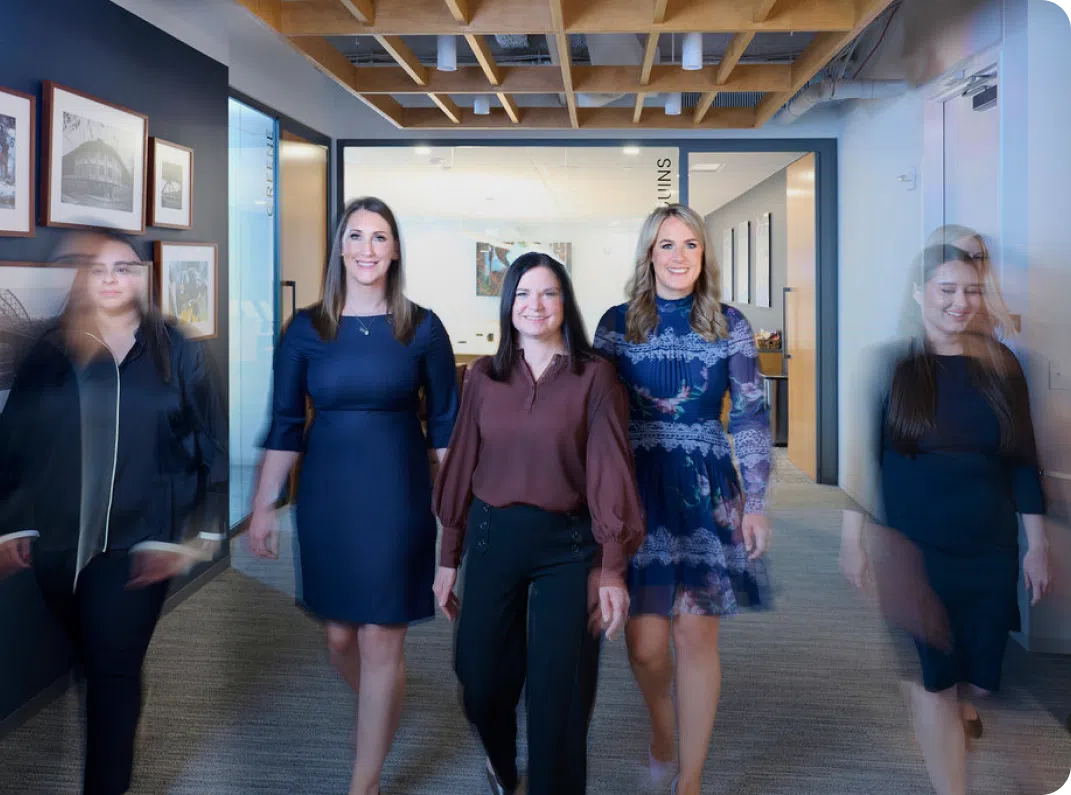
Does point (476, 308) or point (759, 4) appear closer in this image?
point (759, 4)

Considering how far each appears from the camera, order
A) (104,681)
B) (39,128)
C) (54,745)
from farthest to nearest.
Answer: (39,128) → (54,745) → (104,681)

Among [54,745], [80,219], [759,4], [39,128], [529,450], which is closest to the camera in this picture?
[529,450]

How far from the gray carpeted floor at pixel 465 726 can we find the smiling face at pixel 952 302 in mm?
1277

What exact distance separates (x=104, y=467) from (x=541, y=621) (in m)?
1.07

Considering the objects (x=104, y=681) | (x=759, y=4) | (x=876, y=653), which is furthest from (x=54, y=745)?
(x=759, y=4)

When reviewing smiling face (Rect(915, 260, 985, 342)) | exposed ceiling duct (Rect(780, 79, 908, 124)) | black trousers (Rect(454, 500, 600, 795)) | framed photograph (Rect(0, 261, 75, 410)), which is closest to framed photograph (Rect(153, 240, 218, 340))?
framed photograph (Rect(0, 261, 75, 410))

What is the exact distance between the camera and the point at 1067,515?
9.68ft

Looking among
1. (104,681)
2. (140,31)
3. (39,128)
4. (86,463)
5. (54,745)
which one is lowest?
(54,745)

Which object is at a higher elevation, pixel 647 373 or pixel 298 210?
pixel 298 210

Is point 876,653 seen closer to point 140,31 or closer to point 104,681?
point 104,681

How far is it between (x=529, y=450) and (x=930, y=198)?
338 cm

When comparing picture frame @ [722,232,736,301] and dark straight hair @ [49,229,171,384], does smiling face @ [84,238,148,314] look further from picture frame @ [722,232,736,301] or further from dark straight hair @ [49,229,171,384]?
picture frame @ [722,232,736,301]

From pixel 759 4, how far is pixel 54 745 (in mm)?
3817

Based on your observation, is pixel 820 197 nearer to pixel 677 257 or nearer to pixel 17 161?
pixel 677 257
